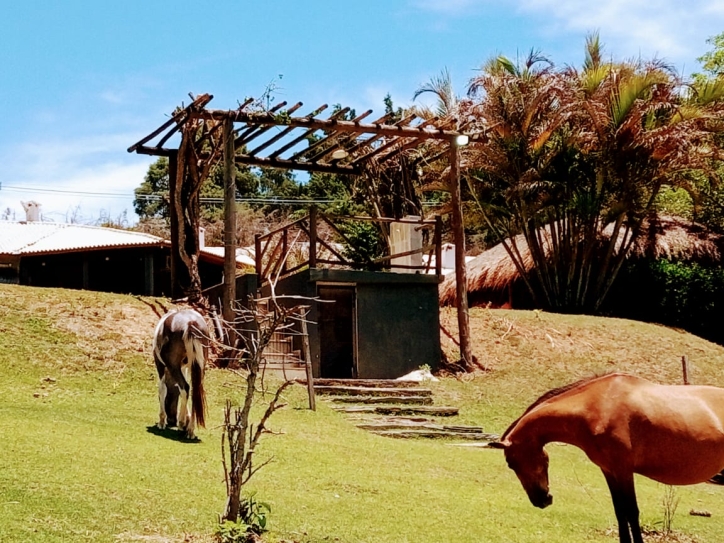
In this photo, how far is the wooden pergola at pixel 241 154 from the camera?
15398 millimetres

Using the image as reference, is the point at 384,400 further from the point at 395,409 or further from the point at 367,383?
the point at 367,383

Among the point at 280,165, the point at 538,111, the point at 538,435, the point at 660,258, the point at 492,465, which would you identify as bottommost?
the point at 492,465

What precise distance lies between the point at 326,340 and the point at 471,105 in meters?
7.13

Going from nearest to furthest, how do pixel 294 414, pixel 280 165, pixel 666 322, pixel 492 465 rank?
1. pixel 492 465
2. pixel 294 414
3. pixel 280 165
4. pixel 666 322

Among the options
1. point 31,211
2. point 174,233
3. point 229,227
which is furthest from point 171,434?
point 31,211

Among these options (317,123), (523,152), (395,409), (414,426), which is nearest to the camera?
(414,426)

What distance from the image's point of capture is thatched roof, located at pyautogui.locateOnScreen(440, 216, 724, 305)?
2405 centimetres

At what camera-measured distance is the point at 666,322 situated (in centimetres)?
2344

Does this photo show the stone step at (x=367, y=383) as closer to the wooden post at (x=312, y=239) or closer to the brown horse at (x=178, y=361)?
the wooden post at (x=312, y=239)

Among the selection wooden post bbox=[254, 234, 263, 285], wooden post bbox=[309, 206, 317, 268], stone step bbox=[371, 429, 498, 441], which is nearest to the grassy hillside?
stone step bbox=[371, 429, 498, 441]

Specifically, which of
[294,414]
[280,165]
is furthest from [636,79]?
[294,414]

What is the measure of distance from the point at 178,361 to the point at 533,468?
17.8ft

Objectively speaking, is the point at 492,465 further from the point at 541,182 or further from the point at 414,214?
the point at 541,182

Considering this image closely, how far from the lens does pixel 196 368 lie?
9875 mm
